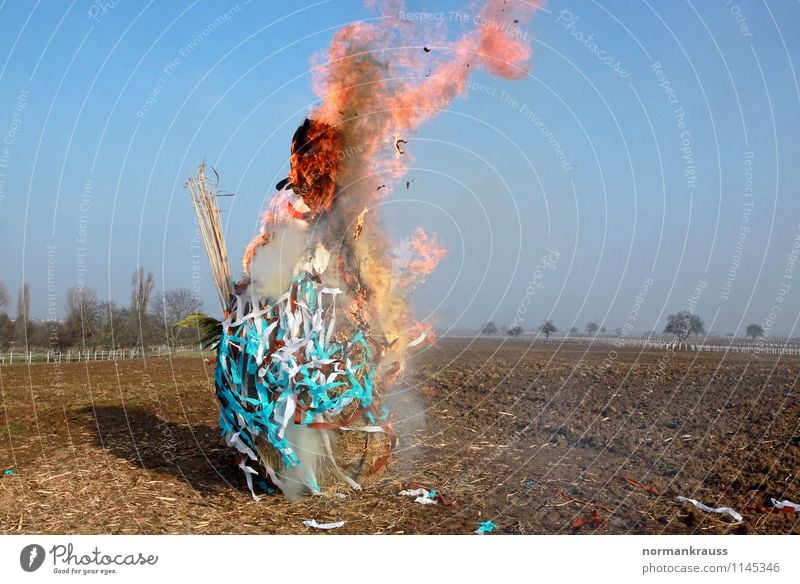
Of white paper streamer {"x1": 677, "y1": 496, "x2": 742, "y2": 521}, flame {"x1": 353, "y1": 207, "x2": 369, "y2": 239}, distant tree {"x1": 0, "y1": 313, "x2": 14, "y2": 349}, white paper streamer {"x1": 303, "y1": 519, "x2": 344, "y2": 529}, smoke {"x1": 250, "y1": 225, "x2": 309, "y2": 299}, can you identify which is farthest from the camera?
distant tree {"x1": 0, "y1": 313, "x2": 14, "y2": 349}

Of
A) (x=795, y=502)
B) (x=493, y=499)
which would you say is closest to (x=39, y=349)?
(x=493, y=499)

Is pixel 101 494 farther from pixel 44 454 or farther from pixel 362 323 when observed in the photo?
pixel 362 323

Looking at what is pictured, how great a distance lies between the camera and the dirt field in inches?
312

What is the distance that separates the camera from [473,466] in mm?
10273

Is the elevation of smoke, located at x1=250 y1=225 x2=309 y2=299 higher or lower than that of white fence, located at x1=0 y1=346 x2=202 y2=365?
higher

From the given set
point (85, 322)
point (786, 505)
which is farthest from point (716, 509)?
point (85, 322)

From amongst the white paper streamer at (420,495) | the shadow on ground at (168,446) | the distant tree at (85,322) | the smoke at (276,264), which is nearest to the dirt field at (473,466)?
the shadow on ground at (168,446)

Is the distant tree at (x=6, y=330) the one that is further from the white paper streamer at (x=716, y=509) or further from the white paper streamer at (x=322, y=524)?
the white paper streamer at (x=716, y=509)

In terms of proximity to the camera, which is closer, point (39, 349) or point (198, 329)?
point (198, 329)

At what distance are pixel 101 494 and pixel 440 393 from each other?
10.7m

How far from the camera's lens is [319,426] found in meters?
8.16

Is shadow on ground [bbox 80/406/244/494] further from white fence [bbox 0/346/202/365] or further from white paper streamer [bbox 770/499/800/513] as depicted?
white fence [bbox 0/346/202/365]

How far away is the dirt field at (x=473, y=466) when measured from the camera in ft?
26.0

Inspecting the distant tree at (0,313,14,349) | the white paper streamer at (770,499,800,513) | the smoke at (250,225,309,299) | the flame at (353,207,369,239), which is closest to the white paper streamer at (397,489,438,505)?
the smoke at (250,225,309,299)
